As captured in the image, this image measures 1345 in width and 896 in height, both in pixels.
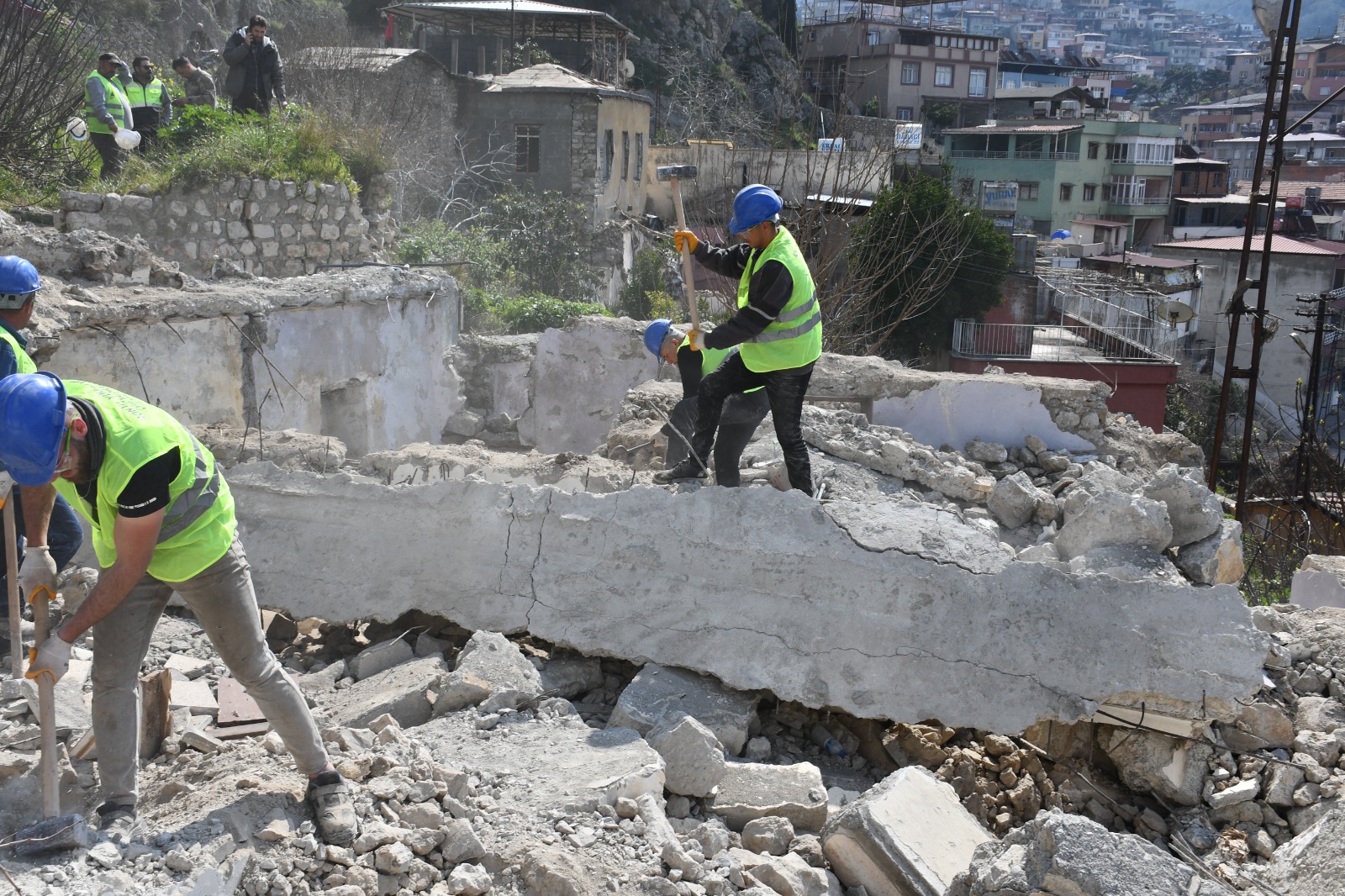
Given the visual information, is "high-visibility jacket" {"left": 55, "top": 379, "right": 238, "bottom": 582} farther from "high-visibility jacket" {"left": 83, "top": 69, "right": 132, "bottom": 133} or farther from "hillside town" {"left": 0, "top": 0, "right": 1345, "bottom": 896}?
"high-visibility jacket" {"left": 83, "top": 69, "right": 132, "bottom": 133}

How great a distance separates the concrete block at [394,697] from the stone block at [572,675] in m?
0.44

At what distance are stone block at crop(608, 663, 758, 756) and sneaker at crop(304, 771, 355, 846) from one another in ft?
3.98

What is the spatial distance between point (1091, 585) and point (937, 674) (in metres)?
0.69

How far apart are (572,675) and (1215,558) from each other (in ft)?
9.70

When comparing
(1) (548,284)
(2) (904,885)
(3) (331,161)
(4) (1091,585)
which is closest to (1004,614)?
(4) (1091,585)

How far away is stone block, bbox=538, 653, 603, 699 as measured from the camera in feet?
15.3

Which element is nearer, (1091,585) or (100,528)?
(100,528)

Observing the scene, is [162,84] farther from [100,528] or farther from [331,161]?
[100,528]

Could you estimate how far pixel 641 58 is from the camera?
121 ft

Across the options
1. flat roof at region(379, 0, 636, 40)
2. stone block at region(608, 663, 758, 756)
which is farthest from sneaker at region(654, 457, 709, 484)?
flat roof at region(379, 0, 636, 40)

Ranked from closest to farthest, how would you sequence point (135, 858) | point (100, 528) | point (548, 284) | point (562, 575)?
point (135, 858) → point (100, 528) → point (562, 575) → point (548, 284)

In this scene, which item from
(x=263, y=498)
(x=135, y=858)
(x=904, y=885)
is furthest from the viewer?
(x=263, y=498)

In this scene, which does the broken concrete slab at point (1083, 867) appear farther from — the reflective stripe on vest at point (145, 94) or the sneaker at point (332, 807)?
the reflective stripe on vest at point (145, 94)

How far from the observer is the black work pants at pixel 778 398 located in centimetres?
521
